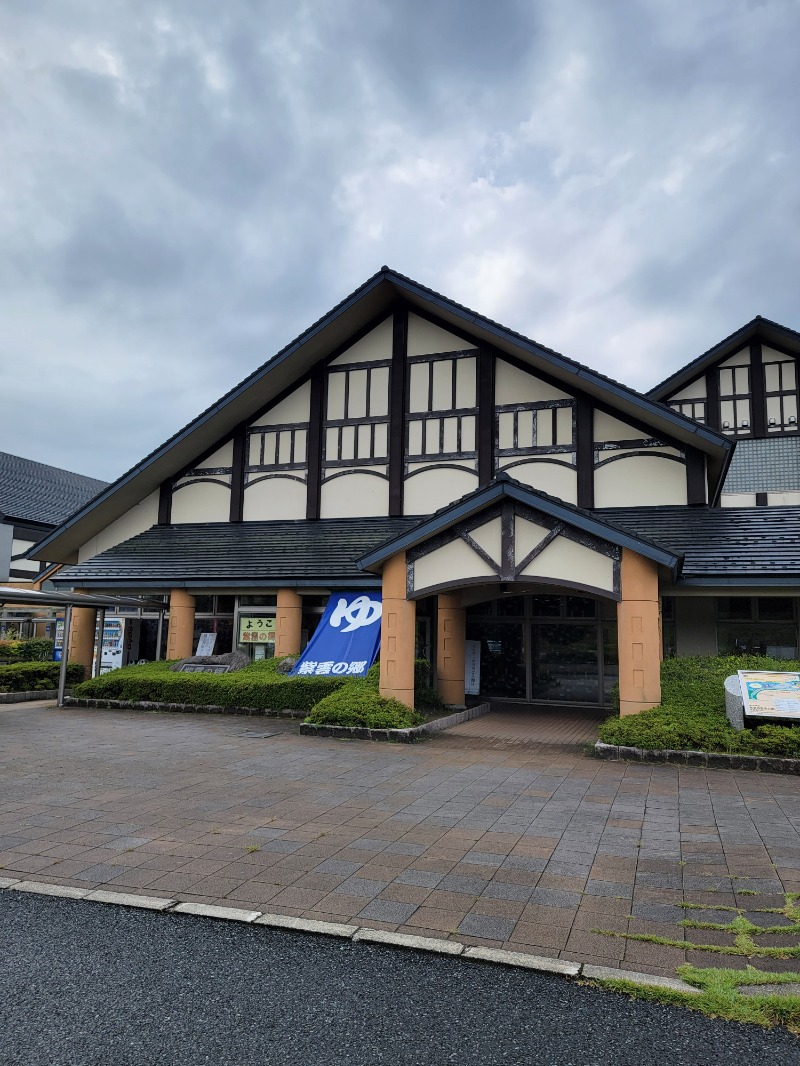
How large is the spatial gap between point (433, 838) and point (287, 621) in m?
10.7

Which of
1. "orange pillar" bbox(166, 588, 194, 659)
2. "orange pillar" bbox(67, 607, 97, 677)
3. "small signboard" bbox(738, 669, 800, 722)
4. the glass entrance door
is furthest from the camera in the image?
"orange pillar" bbox(67, 607, 97, 677)

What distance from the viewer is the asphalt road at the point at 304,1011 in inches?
123

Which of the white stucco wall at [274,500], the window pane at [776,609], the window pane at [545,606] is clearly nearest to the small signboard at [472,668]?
the window pane at [545,606]

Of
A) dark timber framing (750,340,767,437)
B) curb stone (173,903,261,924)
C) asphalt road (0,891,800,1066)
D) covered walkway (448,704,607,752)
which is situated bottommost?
asphalt road (0,891,800,1066)

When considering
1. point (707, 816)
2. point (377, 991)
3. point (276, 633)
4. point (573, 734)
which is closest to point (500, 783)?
point (707, 816)

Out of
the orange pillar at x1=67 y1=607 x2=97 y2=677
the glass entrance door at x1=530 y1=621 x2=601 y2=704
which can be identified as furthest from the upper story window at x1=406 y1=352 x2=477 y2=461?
the orange pillar at x1=67 y1=607 x2=97 y2=677

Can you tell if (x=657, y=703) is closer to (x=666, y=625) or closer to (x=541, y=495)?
(x=541, y=495)

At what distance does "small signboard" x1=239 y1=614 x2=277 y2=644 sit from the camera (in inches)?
689

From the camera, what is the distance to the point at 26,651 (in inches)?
827

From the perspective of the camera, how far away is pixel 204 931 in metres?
4.31

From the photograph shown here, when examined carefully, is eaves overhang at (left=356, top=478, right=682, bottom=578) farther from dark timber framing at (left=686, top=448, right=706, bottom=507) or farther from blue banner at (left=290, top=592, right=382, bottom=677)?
dark timber framing at (left=686, top=448, right=706, bottom=507)

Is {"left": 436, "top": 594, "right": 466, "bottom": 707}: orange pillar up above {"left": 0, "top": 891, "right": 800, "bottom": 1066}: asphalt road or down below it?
above

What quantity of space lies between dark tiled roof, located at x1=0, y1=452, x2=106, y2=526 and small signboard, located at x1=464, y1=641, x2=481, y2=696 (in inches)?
725

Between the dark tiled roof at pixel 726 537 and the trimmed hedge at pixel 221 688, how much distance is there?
6.53 meters
